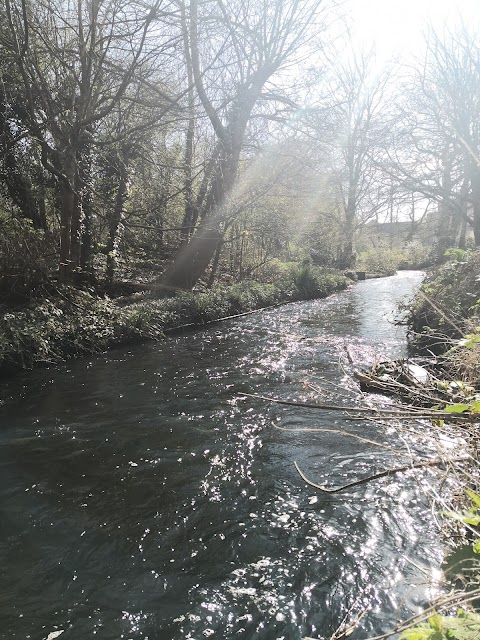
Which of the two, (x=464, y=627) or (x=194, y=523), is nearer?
(x=464, y=627)

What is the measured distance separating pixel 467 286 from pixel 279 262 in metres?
13.5

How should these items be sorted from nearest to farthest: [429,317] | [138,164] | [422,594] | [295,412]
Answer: [422,594] → [295,412] → [429,317] → [138,164]

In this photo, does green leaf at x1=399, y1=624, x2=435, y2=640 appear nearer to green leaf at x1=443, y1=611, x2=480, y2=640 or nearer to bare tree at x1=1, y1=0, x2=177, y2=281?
green leaf at x1=443, y1=611, x2=480, y2=640

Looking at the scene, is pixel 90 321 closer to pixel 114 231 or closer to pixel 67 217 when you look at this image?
pixel 67 217

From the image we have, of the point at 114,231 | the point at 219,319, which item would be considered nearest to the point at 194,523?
the point at 219,319

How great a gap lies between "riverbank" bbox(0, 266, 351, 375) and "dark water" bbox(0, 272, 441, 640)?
137 cm

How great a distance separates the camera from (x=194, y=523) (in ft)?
10.9

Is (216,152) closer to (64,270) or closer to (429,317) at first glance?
(64,270)

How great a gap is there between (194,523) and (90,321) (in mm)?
6732

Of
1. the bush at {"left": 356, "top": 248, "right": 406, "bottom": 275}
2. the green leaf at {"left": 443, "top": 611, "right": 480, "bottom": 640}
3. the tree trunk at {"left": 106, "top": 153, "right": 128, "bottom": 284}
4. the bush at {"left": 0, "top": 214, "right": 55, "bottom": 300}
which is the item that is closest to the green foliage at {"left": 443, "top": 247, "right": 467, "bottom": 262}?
the green leaf at {"left": 443, "top": 611, "right": 480, "bottom": 640}

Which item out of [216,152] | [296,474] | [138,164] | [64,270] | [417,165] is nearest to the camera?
[296,474]

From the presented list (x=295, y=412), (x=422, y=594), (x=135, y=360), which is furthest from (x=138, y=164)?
(x=422, y=594)

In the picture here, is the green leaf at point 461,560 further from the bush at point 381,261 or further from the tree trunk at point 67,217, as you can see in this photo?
the bush at point 381,261

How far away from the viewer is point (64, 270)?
10000mm
